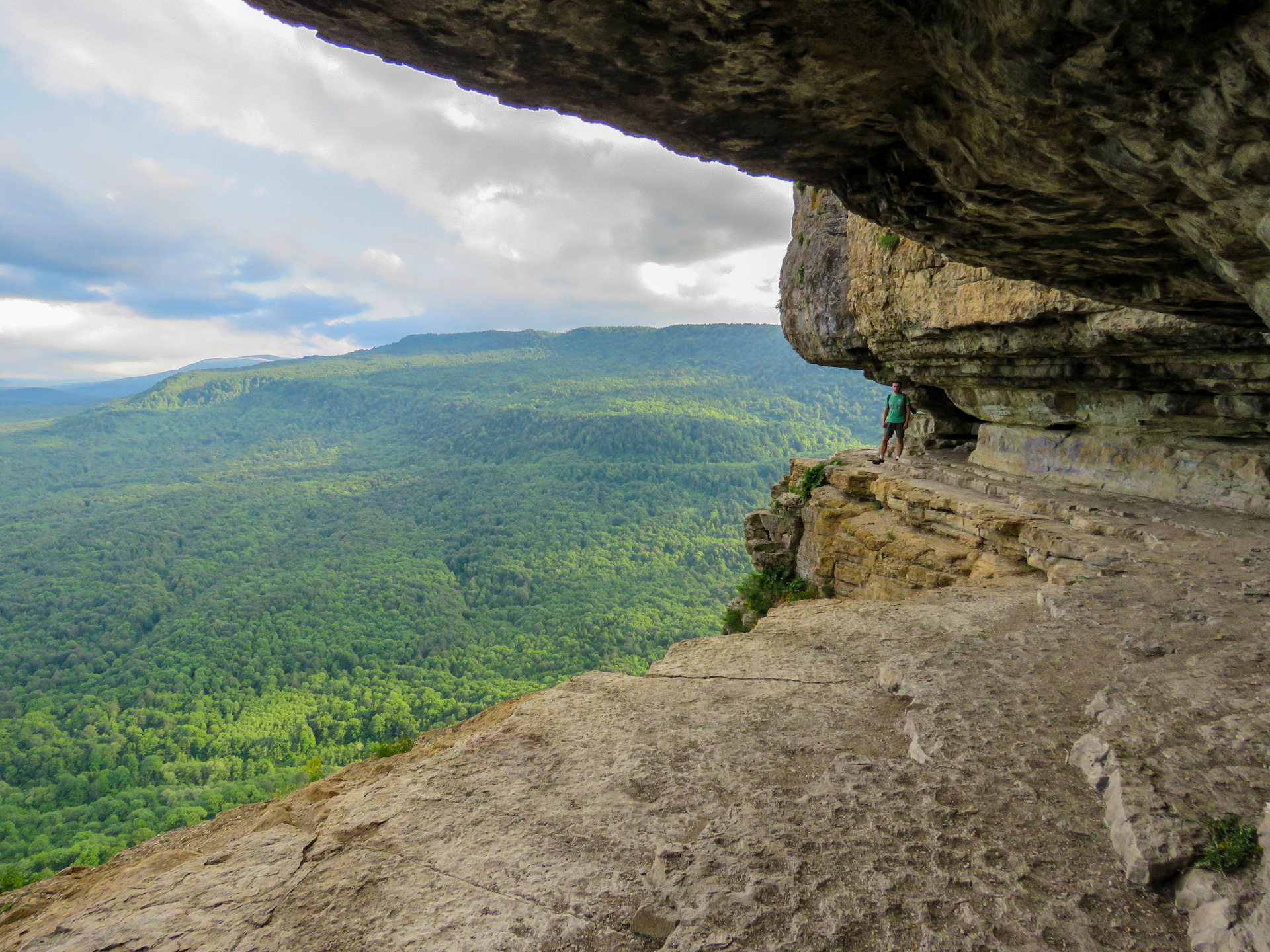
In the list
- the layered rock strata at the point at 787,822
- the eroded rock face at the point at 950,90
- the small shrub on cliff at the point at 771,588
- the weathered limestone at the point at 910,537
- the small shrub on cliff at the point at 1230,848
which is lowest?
the small shrub on cliff at the point at 771,588

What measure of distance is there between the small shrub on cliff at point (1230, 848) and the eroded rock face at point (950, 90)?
2645 millimetres

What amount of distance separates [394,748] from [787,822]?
3.70 metres

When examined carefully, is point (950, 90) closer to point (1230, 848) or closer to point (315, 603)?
point (1230, 848)

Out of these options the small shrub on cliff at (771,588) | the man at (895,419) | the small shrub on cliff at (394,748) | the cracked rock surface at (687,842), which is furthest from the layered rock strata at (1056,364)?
the small shrub on cliff at (394,748)

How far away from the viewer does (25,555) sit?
124m

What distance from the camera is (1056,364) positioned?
10.4 m

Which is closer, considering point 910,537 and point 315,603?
point 910,537

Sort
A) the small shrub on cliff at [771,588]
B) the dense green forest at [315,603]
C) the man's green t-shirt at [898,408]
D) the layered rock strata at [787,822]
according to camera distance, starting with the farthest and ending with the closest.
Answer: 1. the dense green forest at [315,603]
2. the man's green t-shirt at [898,408]
3. the small shrub on cliff at [771,588]
4. the layered rock strata at [787,822]

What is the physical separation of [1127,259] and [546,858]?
5.81 m

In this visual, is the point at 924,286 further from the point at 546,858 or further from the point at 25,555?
the point at 25,555

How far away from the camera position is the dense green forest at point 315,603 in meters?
51.2

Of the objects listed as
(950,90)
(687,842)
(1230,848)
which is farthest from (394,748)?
(950,90)

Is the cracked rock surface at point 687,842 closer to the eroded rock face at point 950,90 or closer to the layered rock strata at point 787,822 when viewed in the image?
the layered rock strata at point 787,822

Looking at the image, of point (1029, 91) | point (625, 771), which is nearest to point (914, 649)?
point (625, 771)
